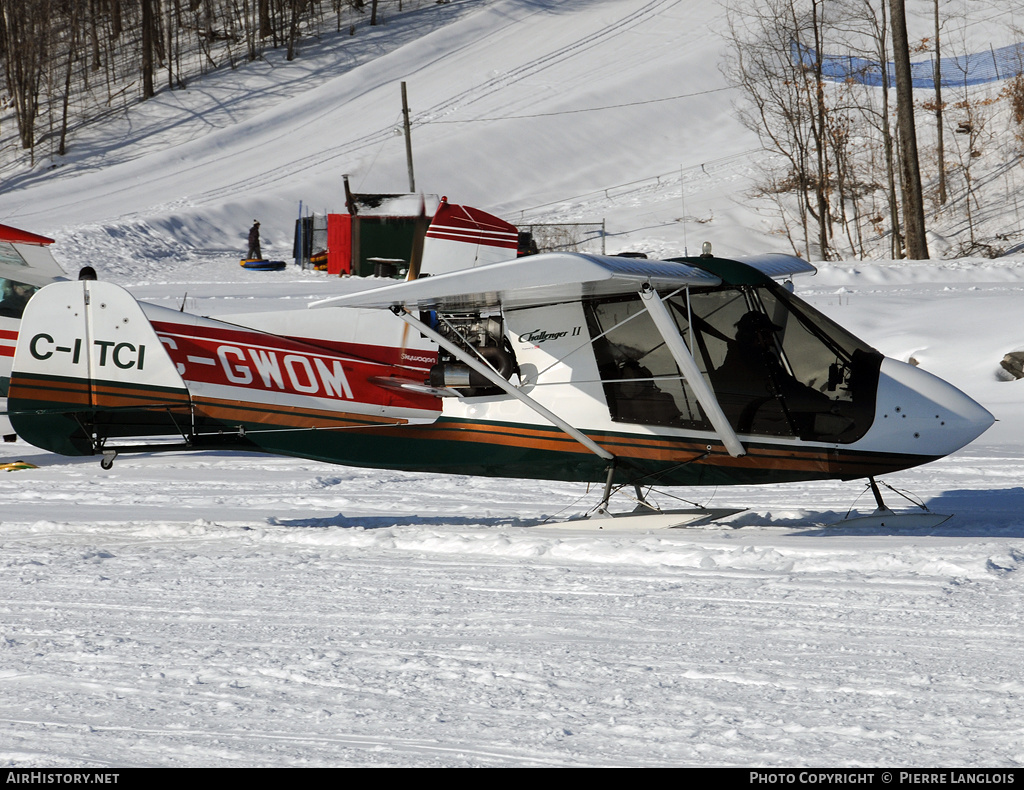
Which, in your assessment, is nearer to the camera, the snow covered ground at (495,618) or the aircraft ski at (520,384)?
the snow covered ground at (495,618)

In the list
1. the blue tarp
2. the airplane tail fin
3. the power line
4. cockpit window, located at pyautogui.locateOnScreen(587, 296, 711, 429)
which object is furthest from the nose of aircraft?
the power line

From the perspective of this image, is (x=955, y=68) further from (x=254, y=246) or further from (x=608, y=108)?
(x=254, y=246)

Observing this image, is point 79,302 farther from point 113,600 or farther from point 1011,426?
point 1011,426

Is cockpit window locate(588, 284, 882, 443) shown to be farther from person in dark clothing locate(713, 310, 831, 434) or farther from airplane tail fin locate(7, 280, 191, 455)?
airplane tail fin locate(7, 280, 191, 455)

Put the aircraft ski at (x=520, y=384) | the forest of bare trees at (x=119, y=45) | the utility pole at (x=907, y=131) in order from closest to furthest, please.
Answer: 1. the aircraft ski at (x=520, y=384)
2. the utility pole at (x=907, y=131)
3. the forest of bare trees at (x=119, y=45)

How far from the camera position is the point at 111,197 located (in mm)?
39688

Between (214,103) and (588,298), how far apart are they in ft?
163

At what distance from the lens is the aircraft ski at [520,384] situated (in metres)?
6.55

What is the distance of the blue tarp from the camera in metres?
39.1

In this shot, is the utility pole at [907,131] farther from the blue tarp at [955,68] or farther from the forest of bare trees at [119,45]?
the forest of bare trees at [119,45]

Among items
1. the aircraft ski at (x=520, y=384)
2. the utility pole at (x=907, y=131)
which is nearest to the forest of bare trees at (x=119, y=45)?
the utility pole at (x=907, y=131)

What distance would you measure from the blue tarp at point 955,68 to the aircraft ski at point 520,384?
3534 centimetres

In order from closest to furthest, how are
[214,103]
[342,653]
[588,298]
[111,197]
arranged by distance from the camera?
[342,653], [588,298], [111,197], [214,103]
